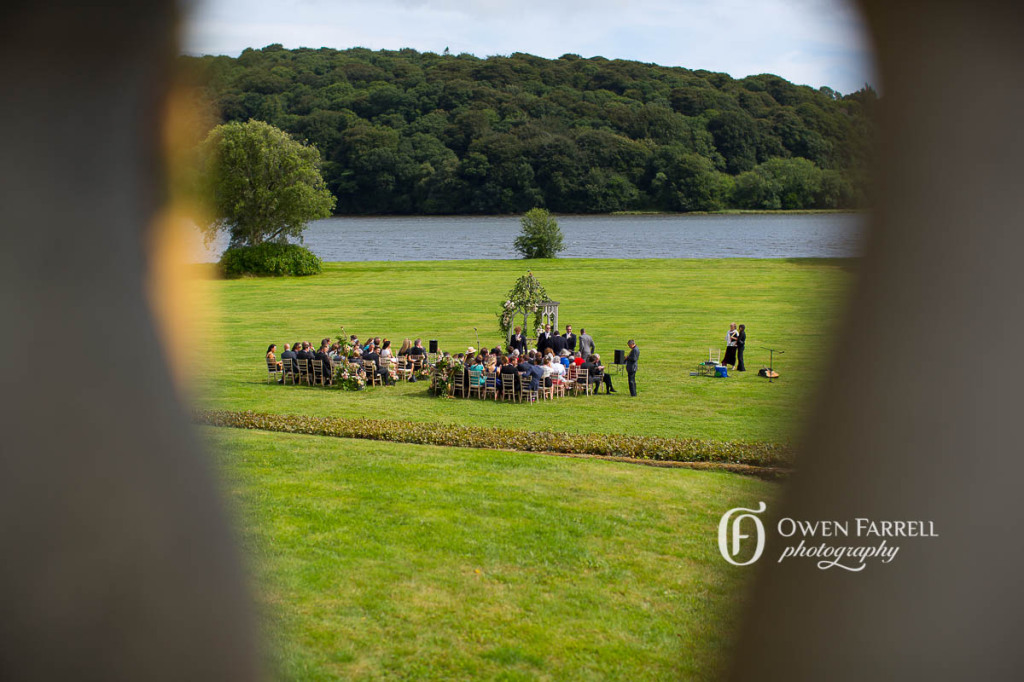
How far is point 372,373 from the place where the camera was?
1969cm

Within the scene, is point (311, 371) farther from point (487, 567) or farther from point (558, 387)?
point (487, 567)

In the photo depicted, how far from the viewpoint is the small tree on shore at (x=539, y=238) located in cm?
5379

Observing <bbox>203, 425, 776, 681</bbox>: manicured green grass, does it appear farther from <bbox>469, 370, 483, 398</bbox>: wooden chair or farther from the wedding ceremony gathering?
<bbox>469, 370, 483, 398</bbox>: wooden chair

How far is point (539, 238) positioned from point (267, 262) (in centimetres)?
1679

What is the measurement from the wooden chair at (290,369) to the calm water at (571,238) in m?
32.2

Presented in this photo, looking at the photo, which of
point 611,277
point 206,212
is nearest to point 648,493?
point 611,277

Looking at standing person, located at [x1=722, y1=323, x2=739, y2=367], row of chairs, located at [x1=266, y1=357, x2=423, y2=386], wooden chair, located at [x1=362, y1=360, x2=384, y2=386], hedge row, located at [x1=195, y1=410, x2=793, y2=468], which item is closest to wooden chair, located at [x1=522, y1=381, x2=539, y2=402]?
hedge row, located at [x1=195, y1=410, x2=793, y2=468]

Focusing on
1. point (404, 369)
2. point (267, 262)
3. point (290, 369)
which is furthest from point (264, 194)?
point (404, 369)

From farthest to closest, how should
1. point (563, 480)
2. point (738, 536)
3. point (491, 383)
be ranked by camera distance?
point (491, 383) → point (563, 480) → point (738, 536)

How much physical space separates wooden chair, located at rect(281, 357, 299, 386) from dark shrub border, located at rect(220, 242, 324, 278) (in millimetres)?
32570

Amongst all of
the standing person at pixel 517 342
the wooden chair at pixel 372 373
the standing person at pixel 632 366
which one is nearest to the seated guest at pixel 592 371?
the standing person at pixel 632 366

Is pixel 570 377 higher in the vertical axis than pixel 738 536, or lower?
lower

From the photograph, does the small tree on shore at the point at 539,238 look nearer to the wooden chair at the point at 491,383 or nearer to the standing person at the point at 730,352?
the standing person at the point at 730,352

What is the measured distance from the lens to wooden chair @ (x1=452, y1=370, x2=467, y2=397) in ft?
59.7
